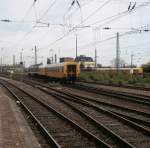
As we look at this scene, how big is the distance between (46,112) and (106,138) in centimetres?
818

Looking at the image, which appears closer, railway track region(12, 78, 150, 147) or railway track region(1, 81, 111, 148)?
railway track region(1, 81, 111, 148)

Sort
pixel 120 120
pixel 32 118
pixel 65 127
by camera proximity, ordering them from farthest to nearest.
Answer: pixel 32 118, pixel 120 120, pixel 65 127

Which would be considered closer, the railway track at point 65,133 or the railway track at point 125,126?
the railway track at point 65,133

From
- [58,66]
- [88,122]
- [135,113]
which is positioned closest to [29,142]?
[88,122]

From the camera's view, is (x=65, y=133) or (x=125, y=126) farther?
(x=125, y=126)

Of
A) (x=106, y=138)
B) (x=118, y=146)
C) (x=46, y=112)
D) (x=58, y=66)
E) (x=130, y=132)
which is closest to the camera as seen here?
(x=118, y=146)

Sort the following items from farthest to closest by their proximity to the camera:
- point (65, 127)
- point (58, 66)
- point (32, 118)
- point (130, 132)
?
point (58, 66) → point (32, 118) → point (65, 127) → point (130, 132)

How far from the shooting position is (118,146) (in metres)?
10.8

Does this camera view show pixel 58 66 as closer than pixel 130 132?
No

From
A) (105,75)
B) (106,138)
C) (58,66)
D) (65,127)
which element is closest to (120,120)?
(65,127)

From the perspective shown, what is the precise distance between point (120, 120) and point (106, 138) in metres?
3.70

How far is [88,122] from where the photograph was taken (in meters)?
15.8

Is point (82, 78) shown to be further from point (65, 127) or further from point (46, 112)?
point (65, 127)

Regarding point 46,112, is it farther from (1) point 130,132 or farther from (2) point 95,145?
(2) point 95,145
